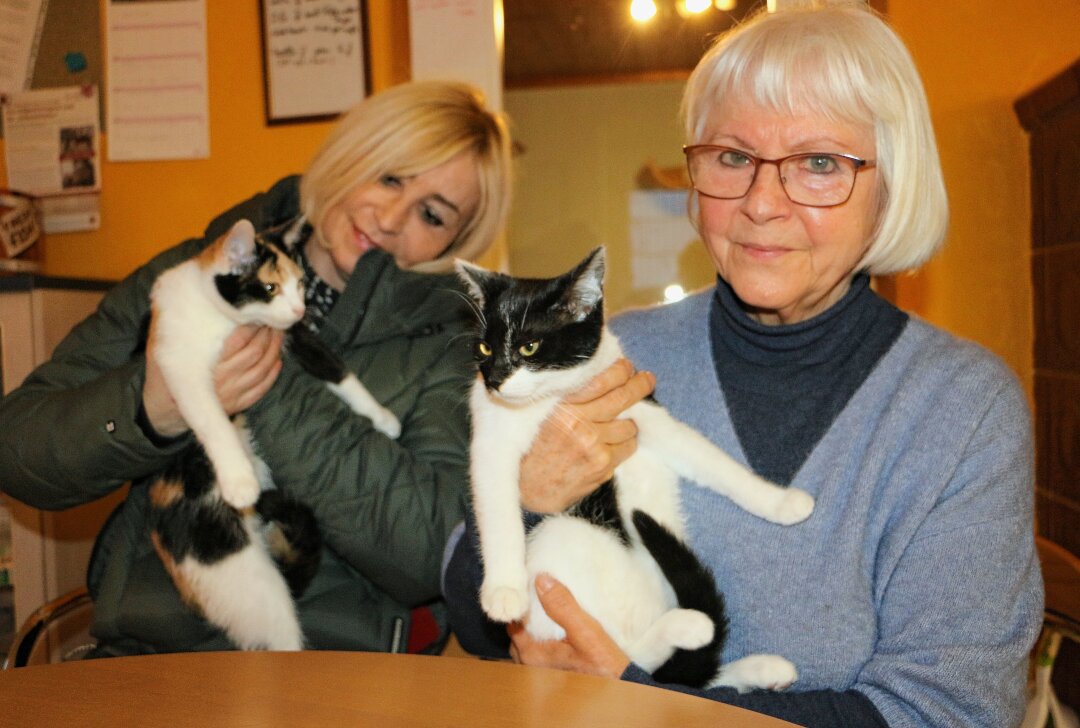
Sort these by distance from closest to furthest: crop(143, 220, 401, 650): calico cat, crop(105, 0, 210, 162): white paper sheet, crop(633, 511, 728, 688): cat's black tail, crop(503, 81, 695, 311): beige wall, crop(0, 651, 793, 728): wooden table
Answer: crop(0, 651, 793, 728): wooden table
crop(633, 511, 728, 688): cat's black tail
crop(143, 220, 401, 650): calico cat
crop(503, 81, 695, 311): beige wall
crop(105, 0, 210, 162): white paper sheet

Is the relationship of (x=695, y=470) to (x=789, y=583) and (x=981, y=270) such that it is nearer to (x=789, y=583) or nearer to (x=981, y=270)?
(x=789, y=583)

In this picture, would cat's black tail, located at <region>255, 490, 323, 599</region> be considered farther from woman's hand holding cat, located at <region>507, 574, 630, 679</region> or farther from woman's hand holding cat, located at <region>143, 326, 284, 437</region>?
woman's hand holding cat, located at <region>507, 574, 630, 679</region>

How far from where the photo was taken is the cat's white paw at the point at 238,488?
1366 mm

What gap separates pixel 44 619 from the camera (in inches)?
58.8

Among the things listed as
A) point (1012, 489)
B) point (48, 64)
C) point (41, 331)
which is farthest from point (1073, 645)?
point (48, 64)

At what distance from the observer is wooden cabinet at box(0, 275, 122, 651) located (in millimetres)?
1986

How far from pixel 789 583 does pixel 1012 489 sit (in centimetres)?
31

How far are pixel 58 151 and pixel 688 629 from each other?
8.65ft

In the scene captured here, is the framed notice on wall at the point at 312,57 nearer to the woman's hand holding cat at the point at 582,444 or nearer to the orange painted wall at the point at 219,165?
the orange painted wall at the point at 219,165

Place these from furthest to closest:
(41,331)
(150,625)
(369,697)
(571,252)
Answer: (571,252), (41,331), (150,625), (369,697)

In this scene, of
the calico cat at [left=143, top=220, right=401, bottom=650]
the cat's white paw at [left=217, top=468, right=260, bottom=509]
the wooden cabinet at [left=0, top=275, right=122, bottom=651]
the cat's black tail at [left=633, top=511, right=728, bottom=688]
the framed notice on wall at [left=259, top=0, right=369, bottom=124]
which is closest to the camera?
the cat's black tail at [left=633, top=511, right=728, bottom=688]

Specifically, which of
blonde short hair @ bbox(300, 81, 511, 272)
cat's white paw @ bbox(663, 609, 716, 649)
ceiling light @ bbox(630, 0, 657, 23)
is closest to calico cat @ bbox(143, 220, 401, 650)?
blonde short hair @ bbox(300, 81, 511, 272)

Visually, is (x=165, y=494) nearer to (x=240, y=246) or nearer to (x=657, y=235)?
(x=240, y=246)

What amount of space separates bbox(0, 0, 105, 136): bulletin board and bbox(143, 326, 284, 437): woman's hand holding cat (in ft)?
5.31
